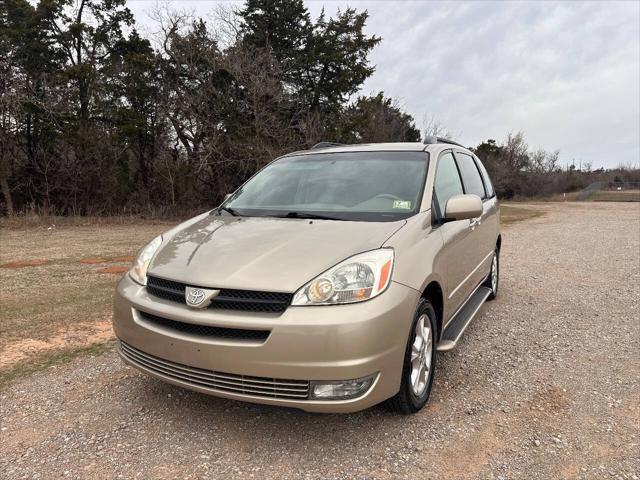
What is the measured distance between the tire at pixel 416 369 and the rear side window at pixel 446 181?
86 centimetres

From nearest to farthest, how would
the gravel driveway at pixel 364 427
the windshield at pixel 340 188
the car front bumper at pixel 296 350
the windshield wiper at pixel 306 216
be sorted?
1. the car front bumper at pixel 296 350
2. the gravel driveway at pixel 364 427
3. the windshield wiper at pixel 306 216
4. the windshield at pixel 340 188

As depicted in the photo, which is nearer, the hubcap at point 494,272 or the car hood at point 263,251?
the car hood at point 263,251

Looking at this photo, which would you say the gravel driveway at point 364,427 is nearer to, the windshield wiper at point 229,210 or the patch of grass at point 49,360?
the patch of grass at point 49,360

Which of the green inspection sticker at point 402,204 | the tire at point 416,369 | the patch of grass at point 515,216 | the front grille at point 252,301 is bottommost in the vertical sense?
the patch of grass at point 515,216

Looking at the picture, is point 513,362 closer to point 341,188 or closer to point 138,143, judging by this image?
point 341,188

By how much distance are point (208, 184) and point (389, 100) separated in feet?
52.8

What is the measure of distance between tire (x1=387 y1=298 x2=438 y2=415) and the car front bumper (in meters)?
0.13

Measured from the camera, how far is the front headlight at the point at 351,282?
240 cm

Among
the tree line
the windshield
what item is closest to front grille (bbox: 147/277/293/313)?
the windshield

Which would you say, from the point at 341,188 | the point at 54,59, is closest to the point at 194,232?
the point at 341,188

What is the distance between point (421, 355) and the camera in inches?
→ 115

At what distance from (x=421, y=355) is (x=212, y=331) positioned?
134 cm

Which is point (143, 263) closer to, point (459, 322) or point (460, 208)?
point (460, 208)

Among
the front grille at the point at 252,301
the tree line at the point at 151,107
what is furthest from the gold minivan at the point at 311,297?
the tree line at the point at 151,107
